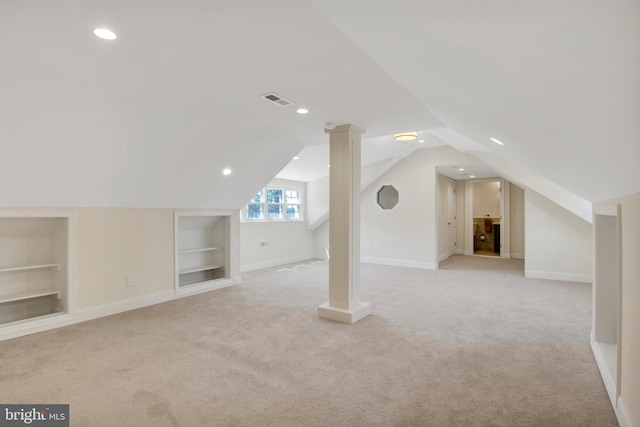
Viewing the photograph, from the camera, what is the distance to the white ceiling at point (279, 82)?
3.33 feet

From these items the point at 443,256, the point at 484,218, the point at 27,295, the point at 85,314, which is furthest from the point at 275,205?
the point at 484,218

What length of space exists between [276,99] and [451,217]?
7.29 m

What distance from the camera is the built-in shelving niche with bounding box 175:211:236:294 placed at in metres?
5.34

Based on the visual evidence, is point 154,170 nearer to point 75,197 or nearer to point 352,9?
point 75,197

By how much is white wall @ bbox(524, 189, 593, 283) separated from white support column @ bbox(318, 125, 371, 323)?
3947 mm

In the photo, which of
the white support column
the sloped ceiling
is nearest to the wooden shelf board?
the white support column

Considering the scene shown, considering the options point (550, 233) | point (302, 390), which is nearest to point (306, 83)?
point (302, 390)

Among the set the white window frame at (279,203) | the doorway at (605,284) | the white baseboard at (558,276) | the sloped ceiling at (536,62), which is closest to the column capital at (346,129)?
the sloped ceiling at (536,62)

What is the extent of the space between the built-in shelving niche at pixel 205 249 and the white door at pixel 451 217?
19.3 feet

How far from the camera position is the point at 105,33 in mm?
1938

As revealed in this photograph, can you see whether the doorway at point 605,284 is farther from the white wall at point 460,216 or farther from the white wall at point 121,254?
the white wall at point 460,216

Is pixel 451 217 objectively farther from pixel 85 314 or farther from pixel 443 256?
pixel 85 314

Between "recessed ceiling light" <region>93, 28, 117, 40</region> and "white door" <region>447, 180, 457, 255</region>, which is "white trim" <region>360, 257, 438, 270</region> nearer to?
"white door" <region>447, 180, 457, 255</region>

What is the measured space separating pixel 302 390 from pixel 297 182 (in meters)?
6.43
